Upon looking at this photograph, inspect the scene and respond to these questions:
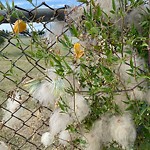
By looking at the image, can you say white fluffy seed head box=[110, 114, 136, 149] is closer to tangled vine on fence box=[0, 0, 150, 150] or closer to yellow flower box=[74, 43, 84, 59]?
tangled vine on fence box=[0, 0, 150, 150]

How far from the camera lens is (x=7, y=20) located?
163 cm

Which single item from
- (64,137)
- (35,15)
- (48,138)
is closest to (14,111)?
(48,138)

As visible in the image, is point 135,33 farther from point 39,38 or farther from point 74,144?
point 74,144

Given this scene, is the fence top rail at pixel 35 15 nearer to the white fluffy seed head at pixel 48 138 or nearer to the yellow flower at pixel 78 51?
the yellow flower at pixel 78 51

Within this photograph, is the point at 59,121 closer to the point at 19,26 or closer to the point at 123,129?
the point at 123,129

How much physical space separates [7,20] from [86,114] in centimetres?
47

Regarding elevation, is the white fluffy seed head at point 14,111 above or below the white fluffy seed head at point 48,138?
above

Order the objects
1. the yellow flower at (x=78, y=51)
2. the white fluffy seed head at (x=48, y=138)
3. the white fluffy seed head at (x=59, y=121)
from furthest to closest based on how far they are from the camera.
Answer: the white fluffy seed head at (x=48, y=138) < the white fluffy seed head at (x=59, y=121) < the yellow flower at (x=78, y=51)

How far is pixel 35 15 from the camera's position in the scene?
5.72 feet

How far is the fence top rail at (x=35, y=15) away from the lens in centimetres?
165

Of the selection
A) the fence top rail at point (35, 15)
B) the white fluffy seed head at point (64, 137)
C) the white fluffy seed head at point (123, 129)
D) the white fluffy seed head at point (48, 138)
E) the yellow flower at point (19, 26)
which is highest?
the fence top rail at point (35, 15)

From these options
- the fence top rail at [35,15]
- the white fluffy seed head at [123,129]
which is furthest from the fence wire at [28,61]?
the white fluffy seed head at [123,129]

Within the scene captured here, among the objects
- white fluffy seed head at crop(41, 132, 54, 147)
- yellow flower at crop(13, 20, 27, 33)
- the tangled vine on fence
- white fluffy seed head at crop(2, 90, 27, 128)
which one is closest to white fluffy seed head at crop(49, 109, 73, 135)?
the tangled vine on fence

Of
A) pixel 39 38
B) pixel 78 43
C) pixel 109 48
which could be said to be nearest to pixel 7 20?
pixel 39 38
